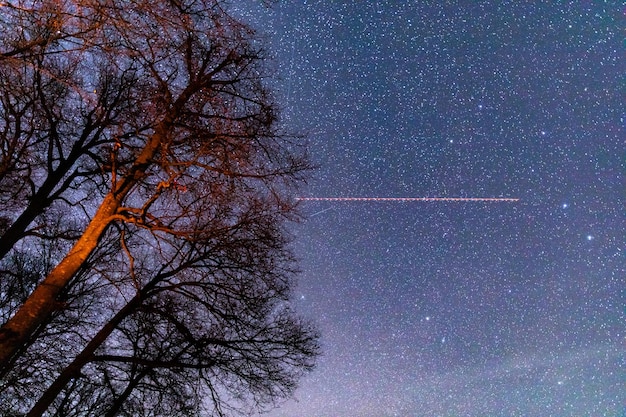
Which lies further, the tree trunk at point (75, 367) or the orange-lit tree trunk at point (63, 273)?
the tree trunk at point (75, 367)

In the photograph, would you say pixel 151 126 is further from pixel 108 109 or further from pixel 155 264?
pixel 155 264

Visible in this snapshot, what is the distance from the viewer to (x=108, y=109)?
367 inches

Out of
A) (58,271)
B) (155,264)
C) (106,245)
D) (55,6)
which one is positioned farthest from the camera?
(106,245)

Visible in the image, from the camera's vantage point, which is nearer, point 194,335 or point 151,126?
point 151,126

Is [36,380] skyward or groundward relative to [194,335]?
groundward

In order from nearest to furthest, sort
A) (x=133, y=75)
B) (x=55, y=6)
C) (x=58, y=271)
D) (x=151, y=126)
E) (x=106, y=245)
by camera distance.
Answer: (x=55, y=6) < (x=58, y=271) < (x=151, y=126) < (x=133, y=75) < (x=106, y=245)

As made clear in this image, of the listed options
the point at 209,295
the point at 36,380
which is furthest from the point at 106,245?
the point at 209,295

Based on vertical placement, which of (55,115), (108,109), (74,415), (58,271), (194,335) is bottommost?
(74,415)

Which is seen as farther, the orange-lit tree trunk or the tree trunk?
the tree trunk

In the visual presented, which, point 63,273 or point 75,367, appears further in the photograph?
point 75,367

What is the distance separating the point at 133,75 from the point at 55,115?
151 cm

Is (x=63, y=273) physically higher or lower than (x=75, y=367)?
higher

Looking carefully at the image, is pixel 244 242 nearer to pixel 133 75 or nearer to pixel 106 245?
pixel 133 75

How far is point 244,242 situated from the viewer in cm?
859
